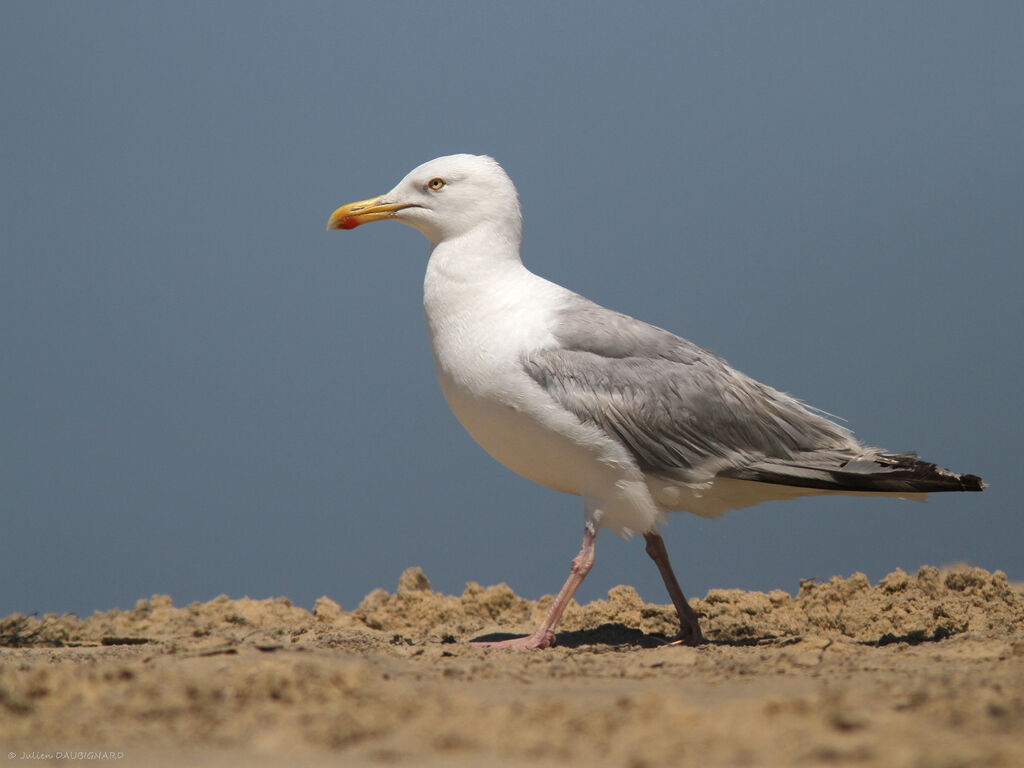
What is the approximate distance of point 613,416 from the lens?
6.47 m

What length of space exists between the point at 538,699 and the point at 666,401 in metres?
2.96

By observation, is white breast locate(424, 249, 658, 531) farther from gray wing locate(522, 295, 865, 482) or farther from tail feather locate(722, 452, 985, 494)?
tail feather locate(722, 452, 985, 494)

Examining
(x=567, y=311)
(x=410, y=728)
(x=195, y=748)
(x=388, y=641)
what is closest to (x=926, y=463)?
(x=567, y=311)

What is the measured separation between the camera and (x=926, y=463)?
6.67 meters

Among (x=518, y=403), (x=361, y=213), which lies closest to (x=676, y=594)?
(x=518, y=403)

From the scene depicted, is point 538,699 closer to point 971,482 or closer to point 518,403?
point 518,403

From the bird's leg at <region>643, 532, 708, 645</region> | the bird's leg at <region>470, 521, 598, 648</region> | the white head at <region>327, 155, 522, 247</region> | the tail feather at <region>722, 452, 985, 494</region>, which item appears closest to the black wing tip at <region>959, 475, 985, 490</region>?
Answer: the tail feather at <region>722, 452, 985, 494</region>

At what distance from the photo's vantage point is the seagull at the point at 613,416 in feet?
21.2

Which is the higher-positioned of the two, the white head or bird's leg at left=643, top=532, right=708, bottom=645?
the white head

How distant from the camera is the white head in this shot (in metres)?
7.29

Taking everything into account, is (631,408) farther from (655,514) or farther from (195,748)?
(195,748)

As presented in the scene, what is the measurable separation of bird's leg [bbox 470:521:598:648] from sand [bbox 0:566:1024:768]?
0.24 m

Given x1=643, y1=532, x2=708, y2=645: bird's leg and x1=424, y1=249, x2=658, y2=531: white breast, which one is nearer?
x1=424, y1=249, x2=658, y2=531: white breast

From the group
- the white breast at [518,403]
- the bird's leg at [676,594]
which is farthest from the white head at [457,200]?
the bird's leg at [676,594]
